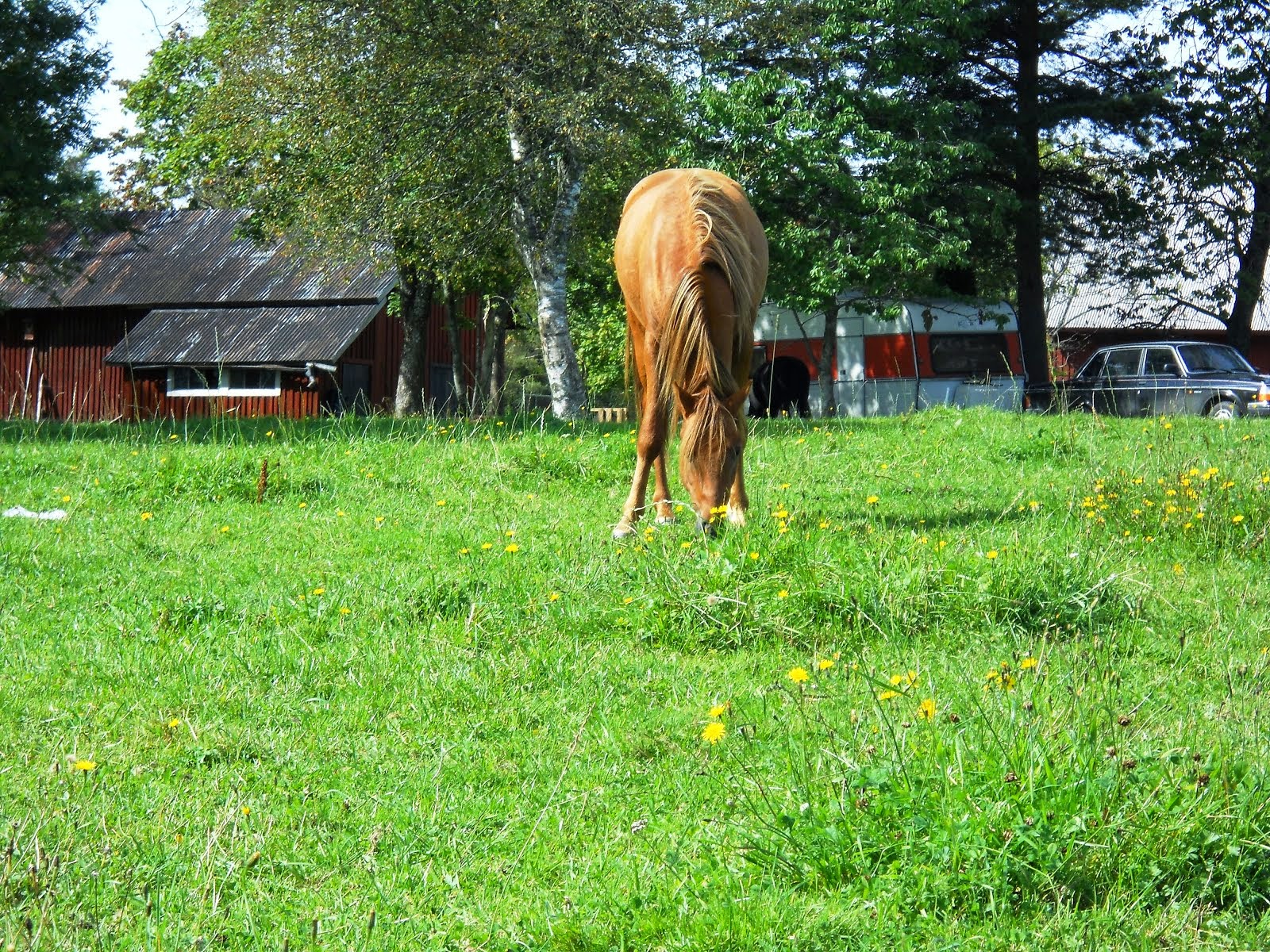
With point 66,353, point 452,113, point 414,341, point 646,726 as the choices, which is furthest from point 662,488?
point 66,353

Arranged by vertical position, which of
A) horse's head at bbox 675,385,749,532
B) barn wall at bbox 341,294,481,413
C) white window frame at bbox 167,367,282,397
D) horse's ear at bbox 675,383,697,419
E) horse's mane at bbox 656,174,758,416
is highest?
barn wall at bbox 341,294,481,413

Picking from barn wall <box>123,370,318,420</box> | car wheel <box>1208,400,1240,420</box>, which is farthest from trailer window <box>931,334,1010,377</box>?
barn wall <box>123,370,318,420</box>

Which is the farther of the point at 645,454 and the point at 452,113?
the point at 452,113

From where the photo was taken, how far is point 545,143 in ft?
66.6

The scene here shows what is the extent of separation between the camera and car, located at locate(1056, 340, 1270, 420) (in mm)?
20172

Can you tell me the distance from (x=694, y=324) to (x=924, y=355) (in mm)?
20333

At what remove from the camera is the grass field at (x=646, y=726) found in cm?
262

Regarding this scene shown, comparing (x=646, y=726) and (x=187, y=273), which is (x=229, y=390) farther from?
(x=646, y=726)

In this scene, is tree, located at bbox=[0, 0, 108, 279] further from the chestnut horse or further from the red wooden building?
the chestnut horse

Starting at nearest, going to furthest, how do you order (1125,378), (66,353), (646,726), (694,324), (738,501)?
(646,726) < (694,324) < (738,501) < (1125,378) < (66,353)

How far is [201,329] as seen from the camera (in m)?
34.4

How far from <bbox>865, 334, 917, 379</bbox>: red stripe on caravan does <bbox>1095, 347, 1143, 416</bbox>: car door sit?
4.13 meters

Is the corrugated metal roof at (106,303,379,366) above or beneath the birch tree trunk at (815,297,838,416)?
above

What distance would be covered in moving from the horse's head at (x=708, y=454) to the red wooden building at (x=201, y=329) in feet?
86.5
